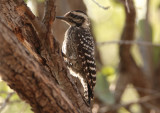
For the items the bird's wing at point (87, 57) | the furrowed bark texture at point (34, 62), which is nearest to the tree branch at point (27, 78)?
the furrowed bark texture at point (34, 62)

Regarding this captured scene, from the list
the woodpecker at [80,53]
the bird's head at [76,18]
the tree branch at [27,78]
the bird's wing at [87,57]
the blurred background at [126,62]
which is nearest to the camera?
the tree branch at [27,78]

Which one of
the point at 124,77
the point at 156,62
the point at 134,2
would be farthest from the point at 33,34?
the point at 156,62

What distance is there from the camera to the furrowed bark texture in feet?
8.13

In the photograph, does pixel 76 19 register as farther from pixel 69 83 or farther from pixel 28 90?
pixel 28 90

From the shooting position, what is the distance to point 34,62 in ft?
8.64

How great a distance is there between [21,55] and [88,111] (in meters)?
1.32

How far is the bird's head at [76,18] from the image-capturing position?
5.16 metres

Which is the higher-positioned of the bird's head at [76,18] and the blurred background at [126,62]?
the bird's head at [76,18]

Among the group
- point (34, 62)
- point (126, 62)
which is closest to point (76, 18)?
point (126, 62)

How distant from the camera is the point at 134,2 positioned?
475 cm

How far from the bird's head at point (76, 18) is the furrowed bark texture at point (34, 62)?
1798 mm

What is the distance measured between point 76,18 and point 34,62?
2793 mm

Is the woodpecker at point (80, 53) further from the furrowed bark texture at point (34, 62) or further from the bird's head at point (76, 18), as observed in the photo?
the furrowed bark texture at point (34, 62)

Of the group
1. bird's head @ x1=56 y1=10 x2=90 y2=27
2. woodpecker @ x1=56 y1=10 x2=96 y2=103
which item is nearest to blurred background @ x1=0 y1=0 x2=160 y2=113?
bird's head @ x1=56 y1=10 x2=90 y2=27
